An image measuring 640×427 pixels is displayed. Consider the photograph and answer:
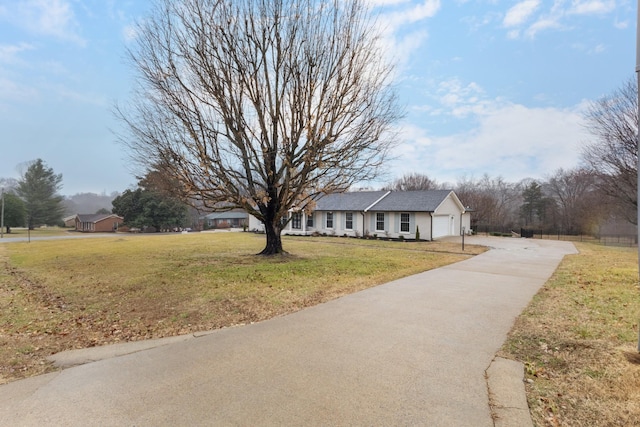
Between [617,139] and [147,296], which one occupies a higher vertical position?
[617,139]

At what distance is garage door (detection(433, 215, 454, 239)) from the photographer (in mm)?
24562

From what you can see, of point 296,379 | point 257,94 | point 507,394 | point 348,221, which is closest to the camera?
point 507,394

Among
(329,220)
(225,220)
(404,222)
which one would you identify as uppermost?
(225,220)

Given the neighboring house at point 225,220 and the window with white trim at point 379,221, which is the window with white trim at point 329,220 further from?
the neighboring house at point 225,220

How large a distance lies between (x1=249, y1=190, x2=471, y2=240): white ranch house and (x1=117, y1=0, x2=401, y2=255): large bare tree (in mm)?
11276

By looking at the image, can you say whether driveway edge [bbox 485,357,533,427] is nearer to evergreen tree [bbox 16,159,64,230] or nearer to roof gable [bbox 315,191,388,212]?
roof gable [bbox 315,191,388,212]

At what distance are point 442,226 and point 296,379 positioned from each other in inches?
978

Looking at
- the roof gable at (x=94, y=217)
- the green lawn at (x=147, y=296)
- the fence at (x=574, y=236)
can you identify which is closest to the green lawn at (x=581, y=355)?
the green lawn at (x=147, y=296)

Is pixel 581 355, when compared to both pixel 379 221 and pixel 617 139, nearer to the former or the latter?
pixel 379 221

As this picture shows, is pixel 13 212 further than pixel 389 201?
Yes

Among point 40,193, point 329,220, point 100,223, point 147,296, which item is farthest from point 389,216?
point 40,193

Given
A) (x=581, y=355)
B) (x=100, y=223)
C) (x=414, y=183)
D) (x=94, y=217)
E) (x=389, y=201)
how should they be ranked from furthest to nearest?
(x=94, y=217), (x=414, y=183), (x=100, y=223), (x=389, y=201), (x=581, y=355)

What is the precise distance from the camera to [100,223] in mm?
50250

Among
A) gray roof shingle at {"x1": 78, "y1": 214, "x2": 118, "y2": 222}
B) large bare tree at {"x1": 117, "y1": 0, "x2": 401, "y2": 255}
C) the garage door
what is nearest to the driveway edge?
large bare tree at {"x1": 117, "y1": 0, "x2": 401, "y2": 255}
